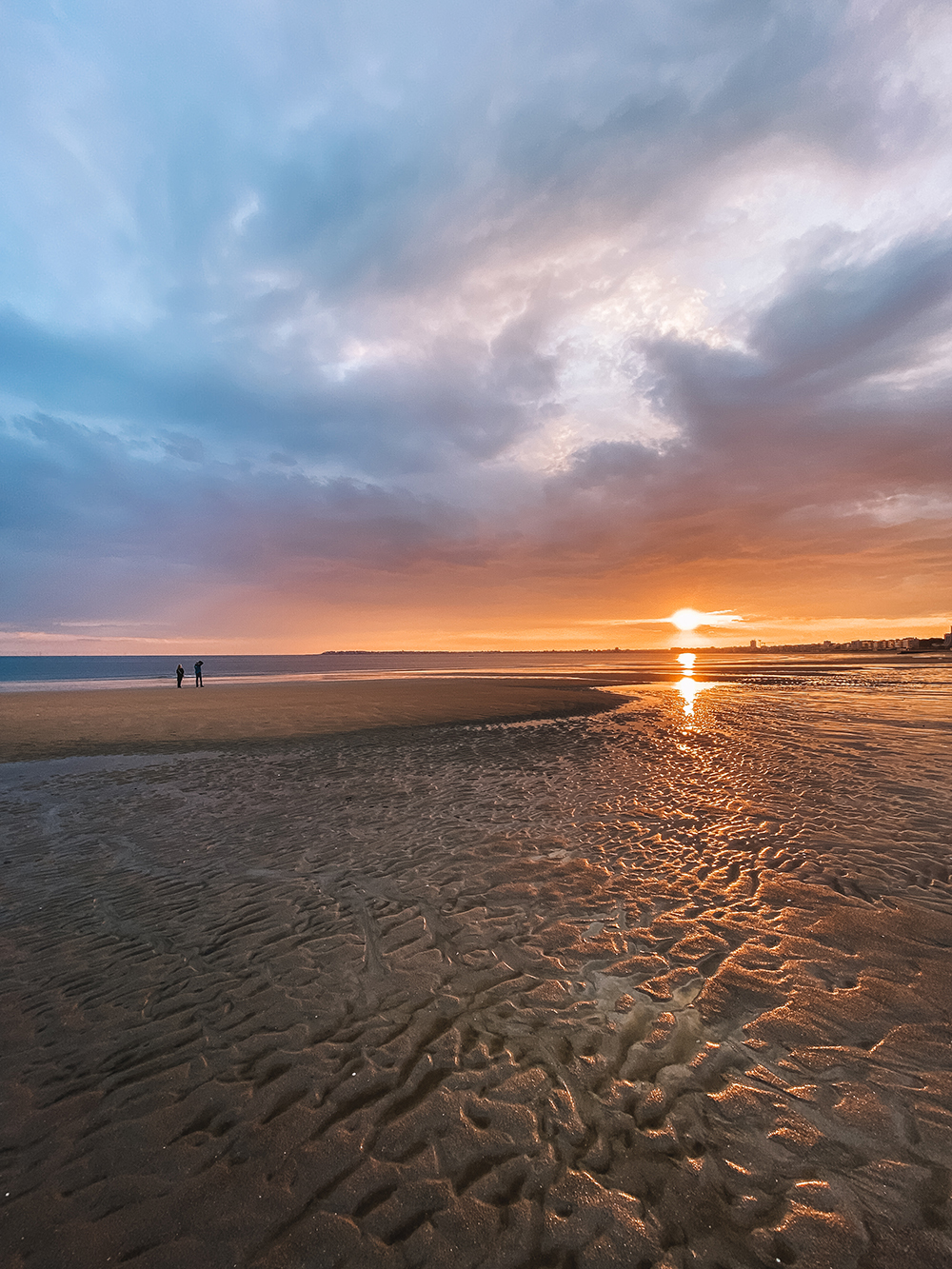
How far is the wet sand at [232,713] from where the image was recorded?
79.3ft

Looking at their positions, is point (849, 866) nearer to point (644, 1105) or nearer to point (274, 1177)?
point (644, 1105)

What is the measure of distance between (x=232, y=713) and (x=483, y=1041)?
3196cm

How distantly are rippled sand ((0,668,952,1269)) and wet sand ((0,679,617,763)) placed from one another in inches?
515

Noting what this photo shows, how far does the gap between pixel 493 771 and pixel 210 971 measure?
443 inches

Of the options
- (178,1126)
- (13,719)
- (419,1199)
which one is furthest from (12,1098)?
(13,719)

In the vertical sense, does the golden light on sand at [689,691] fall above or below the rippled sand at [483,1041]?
above

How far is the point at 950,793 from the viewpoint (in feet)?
43.6

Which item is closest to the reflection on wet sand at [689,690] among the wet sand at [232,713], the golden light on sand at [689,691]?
the golden light on sand at [689,691]

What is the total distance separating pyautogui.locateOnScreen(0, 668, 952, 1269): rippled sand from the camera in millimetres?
3654

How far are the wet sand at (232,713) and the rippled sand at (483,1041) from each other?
13087mm

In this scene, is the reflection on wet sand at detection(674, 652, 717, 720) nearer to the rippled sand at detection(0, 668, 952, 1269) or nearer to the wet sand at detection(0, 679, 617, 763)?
the wet sand at detection(0, 679, 617, 763)

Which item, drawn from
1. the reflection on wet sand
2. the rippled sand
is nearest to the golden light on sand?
the reflection on wet sand

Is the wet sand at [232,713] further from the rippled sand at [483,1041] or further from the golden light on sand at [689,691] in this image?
the rippled sand at [483,1041]

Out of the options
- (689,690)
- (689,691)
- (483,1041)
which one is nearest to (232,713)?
(483,1041)
